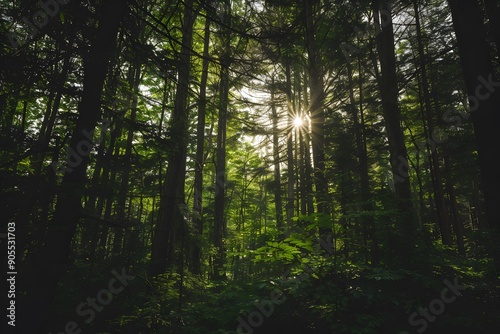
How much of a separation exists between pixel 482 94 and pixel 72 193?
6.60 metres

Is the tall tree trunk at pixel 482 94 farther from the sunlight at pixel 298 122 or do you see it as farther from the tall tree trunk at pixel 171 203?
the sunlight at pixel 298 122

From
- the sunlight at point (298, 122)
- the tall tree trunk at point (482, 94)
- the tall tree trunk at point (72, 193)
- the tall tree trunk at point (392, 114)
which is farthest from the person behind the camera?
the sunlight at point (298, 122)

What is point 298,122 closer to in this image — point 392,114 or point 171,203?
point 392,114

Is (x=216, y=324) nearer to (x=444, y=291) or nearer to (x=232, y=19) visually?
(x=444, y=291)

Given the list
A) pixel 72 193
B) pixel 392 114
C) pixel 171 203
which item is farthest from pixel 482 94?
pixel 171 203

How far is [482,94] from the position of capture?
4711 mm

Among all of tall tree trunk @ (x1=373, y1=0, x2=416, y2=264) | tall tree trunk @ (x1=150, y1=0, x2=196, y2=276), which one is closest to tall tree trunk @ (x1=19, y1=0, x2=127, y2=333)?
tall tree trunk @ (x1=150, y1=0, x2=196, y2=276)

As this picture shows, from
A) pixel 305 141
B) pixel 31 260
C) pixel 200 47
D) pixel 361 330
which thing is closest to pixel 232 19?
pixel 31 260

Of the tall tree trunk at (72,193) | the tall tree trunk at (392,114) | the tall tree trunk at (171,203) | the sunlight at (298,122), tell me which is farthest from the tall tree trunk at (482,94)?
the sunlight at (298,122)

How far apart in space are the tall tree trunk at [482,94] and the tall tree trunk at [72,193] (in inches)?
241

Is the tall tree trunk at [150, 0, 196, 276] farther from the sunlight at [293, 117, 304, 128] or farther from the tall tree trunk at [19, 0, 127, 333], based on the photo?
the sunlight at [293, 117, 304, 128]

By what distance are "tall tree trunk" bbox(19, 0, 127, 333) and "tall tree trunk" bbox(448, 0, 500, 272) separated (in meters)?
6.12

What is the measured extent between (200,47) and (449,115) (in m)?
13.5

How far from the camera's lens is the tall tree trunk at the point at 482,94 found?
4.59 meters
